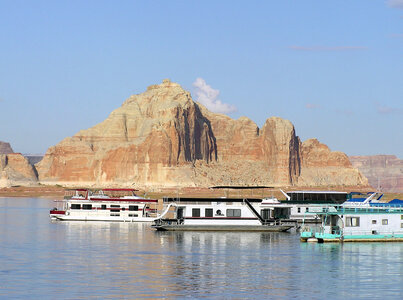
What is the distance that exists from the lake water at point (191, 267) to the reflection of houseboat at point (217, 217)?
235 cm

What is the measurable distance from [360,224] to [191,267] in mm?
21133

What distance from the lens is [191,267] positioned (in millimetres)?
48812

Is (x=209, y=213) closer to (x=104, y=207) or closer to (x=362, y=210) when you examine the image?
(x=362, y=210)

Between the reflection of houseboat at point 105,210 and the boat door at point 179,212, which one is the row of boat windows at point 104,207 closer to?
the reflection of houseboat at point 105,210

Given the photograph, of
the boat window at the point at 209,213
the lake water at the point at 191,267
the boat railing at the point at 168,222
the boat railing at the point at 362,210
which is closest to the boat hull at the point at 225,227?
the boat railing at the point at 168,222

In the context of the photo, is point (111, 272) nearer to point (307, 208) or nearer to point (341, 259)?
point (341, 259)

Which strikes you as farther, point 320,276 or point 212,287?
point 320,276

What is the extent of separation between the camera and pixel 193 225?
75.8 meters

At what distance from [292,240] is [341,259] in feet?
49.0

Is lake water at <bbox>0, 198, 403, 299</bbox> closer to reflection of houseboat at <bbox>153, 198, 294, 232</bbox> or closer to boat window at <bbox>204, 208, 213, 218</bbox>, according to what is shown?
reflection of houseboat at <bbox>153, 198, 294, 232</bbox>

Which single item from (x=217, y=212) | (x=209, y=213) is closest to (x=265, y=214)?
(x=217, y=212)

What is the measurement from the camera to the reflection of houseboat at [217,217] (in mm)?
75875

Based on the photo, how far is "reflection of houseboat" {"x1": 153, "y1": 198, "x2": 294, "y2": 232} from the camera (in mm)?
75875

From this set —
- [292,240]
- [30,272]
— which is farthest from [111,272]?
[292,240]
